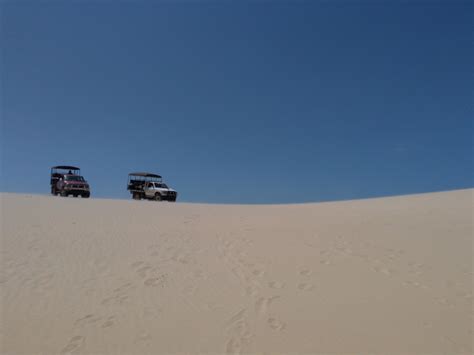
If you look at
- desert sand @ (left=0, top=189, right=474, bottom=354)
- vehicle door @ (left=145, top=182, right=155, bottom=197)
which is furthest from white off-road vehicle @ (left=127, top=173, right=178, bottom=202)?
desert sand @ (left=0, top=189, right=474, bottom=354)

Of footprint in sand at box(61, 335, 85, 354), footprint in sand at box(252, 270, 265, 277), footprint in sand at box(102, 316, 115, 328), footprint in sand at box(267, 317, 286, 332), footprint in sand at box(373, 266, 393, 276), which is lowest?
footprint in sand at box(61, 335, 85, 354)

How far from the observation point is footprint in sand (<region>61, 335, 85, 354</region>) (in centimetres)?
427

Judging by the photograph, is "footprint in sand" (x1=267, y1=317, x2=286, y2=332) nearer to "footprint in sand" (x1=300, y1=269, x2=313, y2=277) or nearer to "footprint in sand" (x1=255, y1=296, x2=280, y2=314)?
"footprint in sand" (x1=255, y1=296, x2=280, y2=314)

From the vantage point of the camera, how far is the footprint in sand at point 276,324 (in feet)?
15.5

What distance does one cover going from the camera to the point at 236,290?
19.6 feet

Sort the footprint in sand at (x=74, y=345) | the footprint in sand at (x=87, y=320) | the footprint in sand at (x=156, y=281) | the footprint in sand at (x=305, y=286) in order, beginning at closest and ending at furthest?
the footprint in sand at (x=74, y=345)
the footprint in sand at (x=87, y=320)
the footprint in sand at (x=305, y=286)
the footprint in sand at (x=156, y=281)

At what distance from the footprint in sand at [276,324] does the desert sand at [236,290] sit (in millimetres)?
19

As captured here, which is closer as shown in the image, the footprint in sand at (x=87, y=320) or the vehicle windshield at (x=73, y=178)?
the footprint in sand at (x=87, y=320)

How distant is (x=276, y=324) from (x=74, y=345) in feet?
10.9

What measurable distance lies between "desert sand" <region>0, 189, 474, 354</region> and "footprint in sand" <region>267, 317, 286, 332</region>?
19mm

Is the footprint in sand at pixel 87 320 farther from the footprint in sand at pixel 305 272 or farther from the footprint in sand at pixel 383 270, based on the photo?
the footprint in sand at pixel 383 270

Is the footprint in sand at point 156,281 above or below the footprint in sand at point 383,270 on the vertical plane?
below

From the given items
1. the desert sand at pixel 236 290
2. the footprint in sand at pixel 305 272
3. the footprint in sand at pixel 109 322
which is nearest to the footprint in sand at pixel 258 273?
the desert sand at pixel 236 290

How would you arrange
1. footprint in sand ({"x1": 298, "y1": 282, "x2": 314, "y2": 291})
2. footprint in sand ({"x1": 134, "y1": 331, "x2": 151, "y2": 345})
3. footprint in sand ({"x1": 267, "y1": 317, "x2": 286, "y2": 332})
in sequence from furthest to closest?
footprint in sand ({"x1": 298, "y1": 282, "x2": 314, "y2": 291})
footprint in sand ({"x1": 267, "y1": 317, "x2": 286, "y2": 332})
footprint in sand ({"x1": 134, "y1": 331, "x2": 151, "y2": 345})
